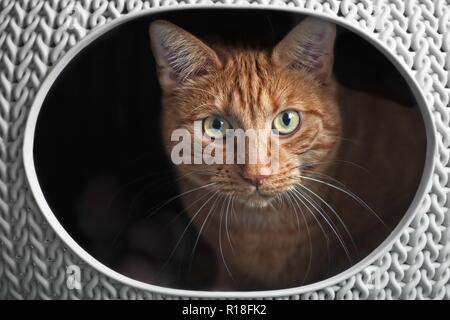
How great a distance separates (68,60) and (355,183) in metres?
0.50

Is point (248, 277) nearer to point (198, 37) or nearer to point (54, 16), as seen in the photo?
point (198, 37)

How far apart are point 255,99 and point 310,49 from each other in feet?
0.39

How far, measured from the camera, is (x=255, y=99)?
3.39ft

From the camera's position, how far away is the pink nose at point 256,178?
103 centimetres

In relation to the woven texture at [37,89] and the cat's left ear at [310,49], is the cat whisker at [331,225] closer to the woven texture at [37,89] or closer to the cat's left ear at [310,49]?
the woven texture at [37,89]

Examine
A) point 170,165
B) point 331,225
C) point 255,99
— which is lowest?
point 331,225

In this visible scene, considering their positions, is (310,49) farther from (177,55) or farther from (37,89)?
(37,89)

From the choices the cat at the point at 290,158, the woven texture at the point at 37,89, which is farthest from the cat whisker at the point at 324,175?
the woven texture at the point at 37,89

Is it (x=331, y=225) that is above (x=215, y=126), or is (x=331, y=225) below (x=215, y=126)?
below

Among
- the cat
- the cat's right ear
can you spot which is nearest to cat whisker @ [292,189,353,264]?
the cat

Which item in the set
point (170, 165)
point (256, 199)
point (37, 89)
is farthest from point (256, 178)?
point (37, 89)

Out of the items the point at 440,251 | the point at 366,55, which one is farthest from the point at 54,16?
the point at 440,251

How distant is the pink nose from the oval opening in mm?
40

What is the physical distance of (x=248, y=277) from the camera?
111 centimetres
